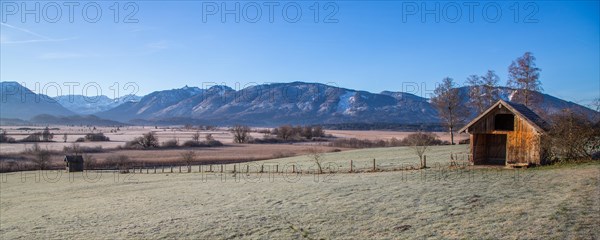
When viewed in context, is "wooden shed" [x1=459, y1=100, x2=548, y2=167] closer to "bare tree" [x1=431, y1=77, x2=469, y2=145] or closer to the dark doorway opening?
the dark doorway opening

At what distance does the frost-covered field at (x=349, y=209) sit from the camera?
18297 millimetres

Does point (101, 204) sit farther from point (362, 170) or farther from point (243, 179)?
point (362, 170)

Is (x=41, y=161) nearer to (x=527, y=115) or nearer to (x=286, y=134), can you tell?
(x=527, y=115)

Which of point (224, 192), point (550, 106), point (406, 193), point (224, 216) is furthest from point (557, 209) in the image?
point (550, 106)

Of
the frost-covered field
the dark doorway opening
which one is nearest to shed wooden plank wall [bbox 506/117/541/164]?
the frost-covered field

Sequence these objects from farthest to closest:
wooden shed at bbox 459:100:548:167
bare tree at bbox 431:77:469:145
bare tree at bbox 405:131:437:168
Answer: bare tree at bbox 431:77:469:145, bare tree at bbox 405:131:437:168, wooden shed at bbox 459:100:548:167

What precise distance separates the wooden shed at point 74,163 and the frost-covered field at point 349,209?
105 ft

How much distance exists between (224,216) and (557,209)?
15.5 meters

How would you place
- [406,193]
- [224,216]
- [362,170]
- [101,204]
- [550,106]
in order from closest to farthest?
1. [224,216]
2. [406,193]
3. [101,204]
4. [362,170]
5. [550,106]

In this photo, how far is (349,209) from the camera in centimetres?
2288

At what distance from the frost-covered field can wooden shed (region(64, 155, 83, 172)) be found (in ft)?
105

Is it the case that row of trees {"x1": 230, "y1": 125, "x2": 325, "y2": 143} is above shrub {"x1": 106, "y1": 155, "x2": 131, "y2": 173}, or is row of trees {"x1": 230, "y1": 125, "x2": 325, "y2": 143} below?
above

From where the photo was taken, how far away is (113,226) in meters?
23.6

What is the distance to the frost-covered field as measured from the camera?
18.3 metres
